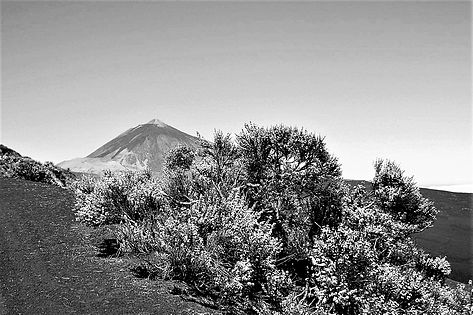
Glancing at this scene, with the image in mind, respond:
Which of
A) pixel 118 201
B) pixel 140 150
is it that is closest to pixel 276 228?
pixel 118 201

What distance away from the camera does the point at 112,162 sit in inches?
6033

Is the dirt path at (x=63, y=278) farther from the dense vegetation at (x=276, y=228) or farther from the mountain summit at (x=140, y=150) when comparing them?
the mountain summit at (x=140, y=150)

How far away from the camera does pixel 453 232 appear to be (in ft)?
110

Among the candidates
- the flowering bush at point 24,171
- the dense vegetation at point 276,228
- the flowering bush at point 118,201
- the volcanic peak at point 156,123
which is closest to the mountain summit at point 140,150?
the volcanic peak at point 156,123

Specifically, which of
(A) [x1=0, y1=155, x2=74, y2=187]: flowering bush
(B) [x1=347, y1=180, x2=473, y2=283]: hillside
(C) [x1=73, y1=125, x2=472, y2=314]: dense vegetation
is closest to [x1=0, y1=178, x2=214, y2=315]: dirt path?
(C) [x1=73, y1=125, x2=472, y2=314]: dense vegetation

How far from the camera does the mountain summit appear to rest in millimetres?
149750

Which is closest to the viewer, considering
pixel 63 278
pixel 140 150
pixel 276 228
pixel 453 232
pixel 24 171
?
pixel 63 278

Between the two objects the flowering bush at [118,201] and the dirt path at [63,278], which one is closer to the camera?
the dirt path at [63,278]

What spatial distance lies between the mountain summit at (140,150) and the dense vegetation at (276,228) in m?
120

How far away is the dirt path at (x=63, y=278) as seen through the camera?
10.1 meters

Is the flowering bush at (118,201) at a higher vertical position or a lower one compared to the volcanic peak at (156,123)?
lower

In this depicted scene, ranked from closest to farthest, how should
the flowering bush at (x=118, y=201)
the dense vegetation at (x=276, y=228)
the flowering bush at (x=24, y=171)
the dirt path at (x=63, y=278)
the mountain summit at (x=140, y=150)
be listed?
the dirt path at (x=63, y=278), the dense vegetation at (x=276, y=228), the flowering bush at (x=118, y=201), the flowering bush at (x=24, y=171), the mountain summit at (x=140, y=150)

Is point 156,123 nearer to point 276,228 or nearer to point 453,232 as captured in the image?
point 453,232

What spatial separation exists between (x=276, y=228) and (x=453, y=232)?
1000 inches
